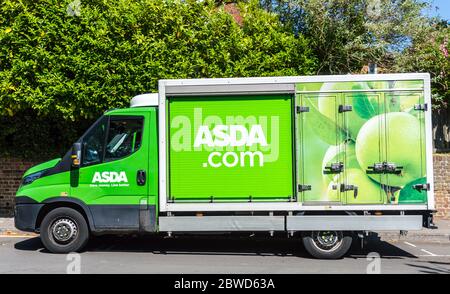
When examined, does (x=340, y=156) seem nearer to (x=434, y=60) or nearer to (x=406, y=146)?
(x=406, y=146)

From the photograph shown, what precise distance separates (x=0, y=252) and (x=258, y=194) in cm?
481

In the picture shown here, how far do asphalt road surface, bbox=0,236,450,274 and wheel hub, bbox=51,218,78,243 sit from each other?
30cm

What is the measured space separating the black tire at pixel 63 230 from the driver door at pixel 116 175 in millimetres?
309

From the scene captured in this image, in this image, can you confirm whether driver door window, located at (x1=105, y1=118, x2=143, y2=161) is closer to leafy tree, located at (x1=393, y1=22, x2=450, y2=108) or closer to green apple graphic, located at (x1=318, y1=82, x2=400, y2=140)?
green apple graphic, located at (x1=318, y1=82, x2=400, y2=140)

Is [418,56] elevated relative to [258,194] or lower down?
elevated

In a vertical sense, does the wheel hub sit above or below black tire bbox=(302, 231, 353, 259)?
above

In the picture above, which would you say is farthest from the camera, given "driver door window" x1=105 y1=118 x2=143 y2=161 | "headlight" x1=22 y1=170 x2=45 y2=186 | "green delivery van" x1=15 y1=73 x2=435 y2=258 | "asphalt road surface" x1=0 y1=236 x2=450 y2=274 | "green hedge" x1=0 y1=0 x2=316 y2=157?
"green hedge" x1=0 y1=0 x2=316 y2=157

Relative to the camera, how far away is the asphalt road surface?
7883 millimetres

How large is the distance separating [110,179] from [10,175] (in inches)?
261

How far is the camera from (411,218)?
823cm

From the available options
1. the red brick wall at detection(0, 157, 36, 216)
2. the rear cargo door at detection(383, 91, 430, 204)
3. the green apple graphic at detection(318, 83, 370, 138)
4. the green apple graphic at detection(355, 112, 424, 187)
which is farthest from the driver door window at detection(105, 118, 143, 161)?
the red brick wall at detection(0, 157, 36, 216)

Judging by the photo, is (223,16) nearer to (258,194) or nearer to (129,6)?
(129,6)

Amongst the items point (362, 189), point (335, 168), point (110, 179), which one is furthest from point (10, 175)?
point (362, 189)

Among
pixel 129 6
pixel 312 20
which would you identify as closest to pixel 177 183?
pixel 129 6
